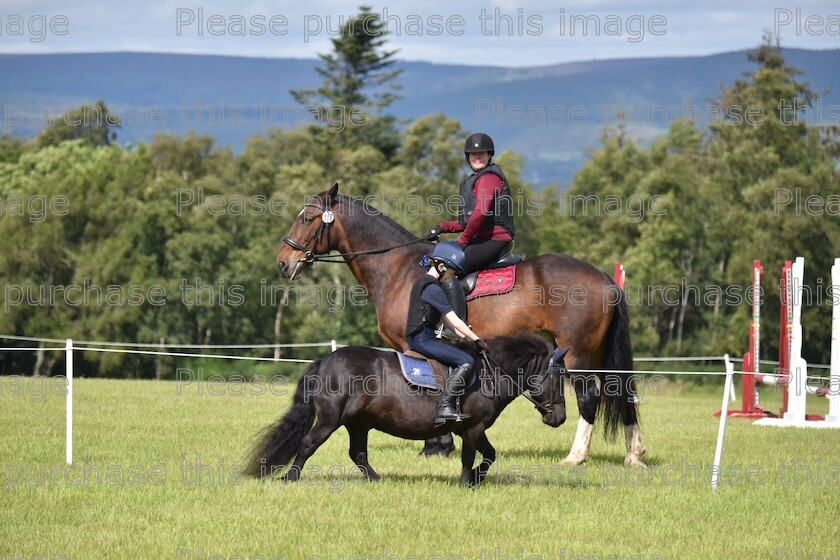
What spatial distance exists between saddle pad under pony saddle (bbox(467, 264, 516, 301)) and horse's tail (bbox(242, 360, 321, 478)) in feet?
7.70

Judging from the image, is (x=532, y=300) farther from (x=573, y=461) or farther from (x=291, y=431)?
(x=291, y=431)

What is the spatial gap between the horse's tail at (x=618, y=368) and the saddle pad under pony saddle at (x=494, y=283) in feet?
3.67

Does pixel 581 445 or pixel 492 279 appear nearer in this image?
pixel 492 279

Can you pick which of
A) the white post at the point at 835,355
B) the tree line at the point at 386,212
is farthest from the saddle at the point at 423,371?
the tree line at the point at 386,212

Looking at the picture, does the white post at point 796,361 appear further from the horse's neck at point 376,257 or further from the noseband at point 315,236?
the noseband at point 315,236

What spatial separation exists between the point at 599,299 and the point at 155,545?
5448 millimetres

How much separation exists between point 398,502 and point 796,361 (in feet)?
30.1

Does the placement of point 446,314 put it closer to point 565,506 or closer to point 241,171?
point 565,506

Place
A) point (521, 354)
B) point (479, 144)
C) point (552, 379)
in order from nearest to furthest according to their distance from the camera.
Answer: point (552, 379), point (521, 354), point (479, 144)

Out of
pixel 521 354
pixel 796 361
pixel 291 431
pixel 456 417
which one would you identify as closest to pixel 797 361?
pixel 796 361

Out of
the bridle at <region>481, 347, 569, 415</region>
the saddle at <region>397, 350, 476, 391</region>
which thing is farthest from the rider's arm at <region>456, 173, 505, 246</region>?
the bridle at <region>481, 347, 569, 415</region>

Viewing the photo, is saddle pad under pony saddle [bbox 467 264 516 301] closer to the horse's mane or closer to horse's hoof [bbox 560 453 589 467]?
the horse's mane

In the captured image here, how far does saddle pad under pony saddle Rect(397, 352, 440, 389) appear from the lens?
8.88 m

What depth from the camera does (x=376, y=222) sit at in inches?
451
